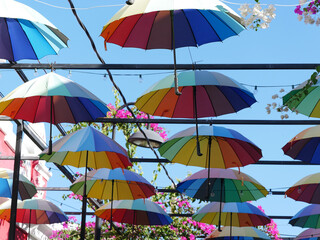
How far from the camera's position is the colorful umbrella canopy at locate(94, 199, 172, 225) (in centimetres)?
1318

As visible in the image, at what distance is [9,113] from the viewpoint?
30.3ft

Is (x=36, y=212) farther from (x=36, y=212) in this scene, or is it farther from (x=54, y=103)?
(x=54, y=103)

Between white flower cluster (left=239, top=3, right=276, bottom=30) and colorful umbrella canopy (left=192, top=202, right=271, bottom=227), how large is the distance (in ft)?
22.7

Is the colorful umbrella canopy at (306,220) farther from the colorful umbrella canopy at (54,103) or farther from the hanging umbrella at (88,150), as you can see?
the colorful umbrella canopy at (54,103)

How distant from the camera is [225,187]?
11.8 meters

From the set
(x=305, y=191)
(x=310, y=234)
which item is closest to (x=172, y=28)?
(x=305, y=191)

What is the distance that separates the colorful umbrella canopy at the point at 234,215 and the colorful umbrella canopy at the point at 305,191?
1.80 metres

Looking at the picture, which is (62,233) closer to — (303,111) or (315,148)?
(315,148)

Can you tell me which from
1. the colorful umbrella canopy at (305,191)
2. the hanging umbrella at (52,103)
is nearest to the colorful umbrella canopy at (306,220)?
the colorful umbrella canopy at (305,191)

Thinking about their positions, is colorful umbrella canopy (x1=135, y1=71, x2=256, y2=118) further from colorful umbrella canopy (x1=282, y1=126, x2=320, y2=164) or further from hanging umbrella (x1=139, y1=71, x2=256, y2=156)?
colorful umbrella canopy (x1=282, y1=126, x2=320, y2=164)

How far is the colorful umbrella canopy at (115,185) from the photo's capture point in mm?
11602

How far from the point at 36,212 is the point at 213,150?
24.2 ft

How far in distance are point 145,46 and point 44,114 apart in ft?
9.30

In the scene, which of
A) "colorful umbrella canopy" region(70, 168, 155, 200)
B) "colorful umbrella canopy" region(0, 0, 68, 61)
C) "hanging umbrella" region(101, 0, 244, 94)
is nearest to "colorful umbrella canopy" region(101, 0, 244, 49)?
"hanging umbrella" region(101, 0, 244, 94)
